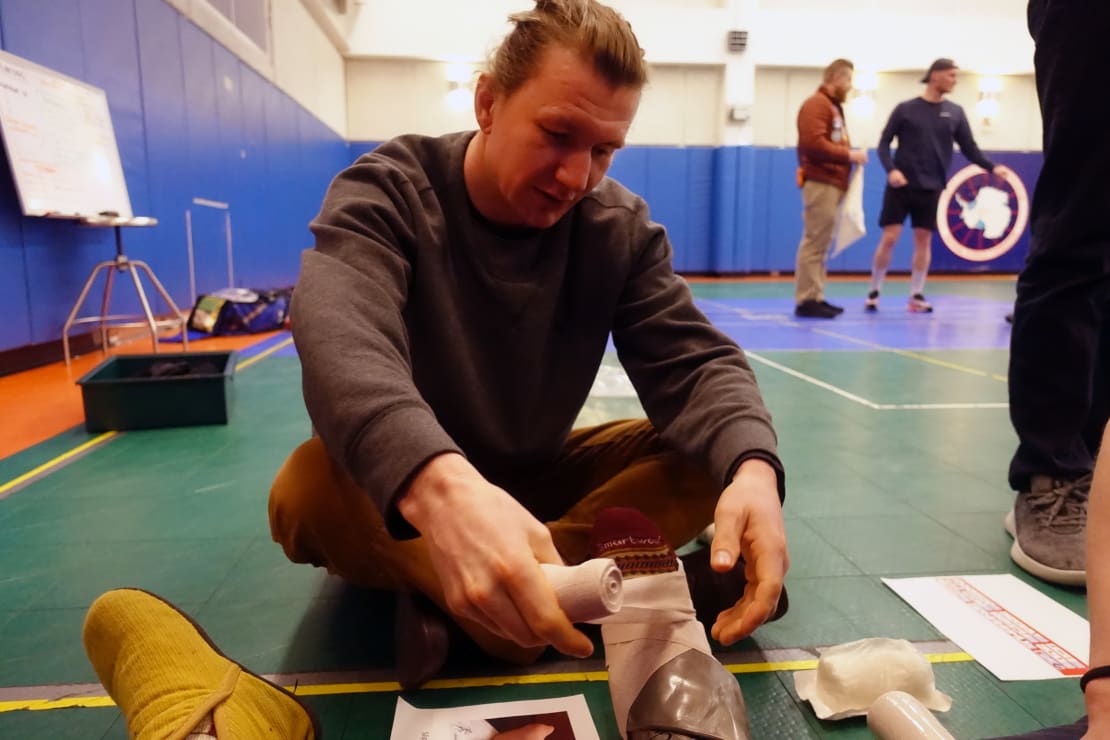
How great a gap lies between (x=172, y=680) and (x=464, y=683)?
1.14 ft

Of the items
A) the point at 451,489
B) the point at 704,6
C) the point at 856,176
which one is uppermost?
the point at 704,6

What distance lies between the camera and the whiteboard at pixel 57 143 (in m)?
2.83

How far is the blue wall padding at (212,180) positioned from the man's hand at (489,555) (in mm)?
3117

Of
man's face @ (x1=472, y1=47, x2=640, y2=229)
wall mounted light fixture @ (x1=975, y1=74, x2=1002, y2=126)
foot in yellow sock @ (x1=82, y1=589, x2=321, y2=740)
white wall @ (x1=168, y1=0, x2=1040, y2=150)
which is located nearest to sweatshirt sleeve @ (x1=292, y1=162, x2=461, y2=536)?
man's face @ (x1=472, y1=47, x2=640, y2=229)

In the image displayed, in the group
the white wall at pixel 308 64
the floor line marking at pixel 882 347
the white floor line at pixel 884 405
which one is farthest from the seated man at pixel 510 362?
the white wall at pixel 308 64

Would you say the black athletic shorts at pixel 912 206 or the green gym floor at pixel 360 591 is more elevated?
the black athletic shorts at pixel 912 206

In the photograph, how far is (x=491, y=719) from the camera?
2.79ft

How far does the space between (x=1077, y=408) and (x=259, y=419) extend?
83.1 inches

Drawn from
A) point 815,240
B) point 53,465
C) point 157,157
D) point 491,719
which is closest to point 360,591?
point 491,719

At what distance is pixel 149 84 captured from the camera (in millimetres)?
3990

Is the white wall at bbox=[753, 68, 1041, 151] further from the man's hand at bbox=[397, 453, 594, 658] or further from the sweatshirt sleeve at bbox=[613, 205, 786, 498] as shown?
the man's hand at bbox=[397, 453, 594, 658]

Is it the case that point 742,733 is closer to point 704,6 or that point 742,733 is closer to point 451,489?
point 451,489

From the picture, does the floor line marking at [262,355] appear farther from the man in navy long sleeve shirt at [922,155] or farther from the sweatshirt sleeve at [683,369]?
the man in navy long sleeve shirt at [922,155]

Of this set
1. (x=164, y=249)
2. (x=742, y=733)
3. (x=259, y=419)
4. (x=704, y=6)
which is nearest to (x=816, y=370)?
(x=259, y=419)
